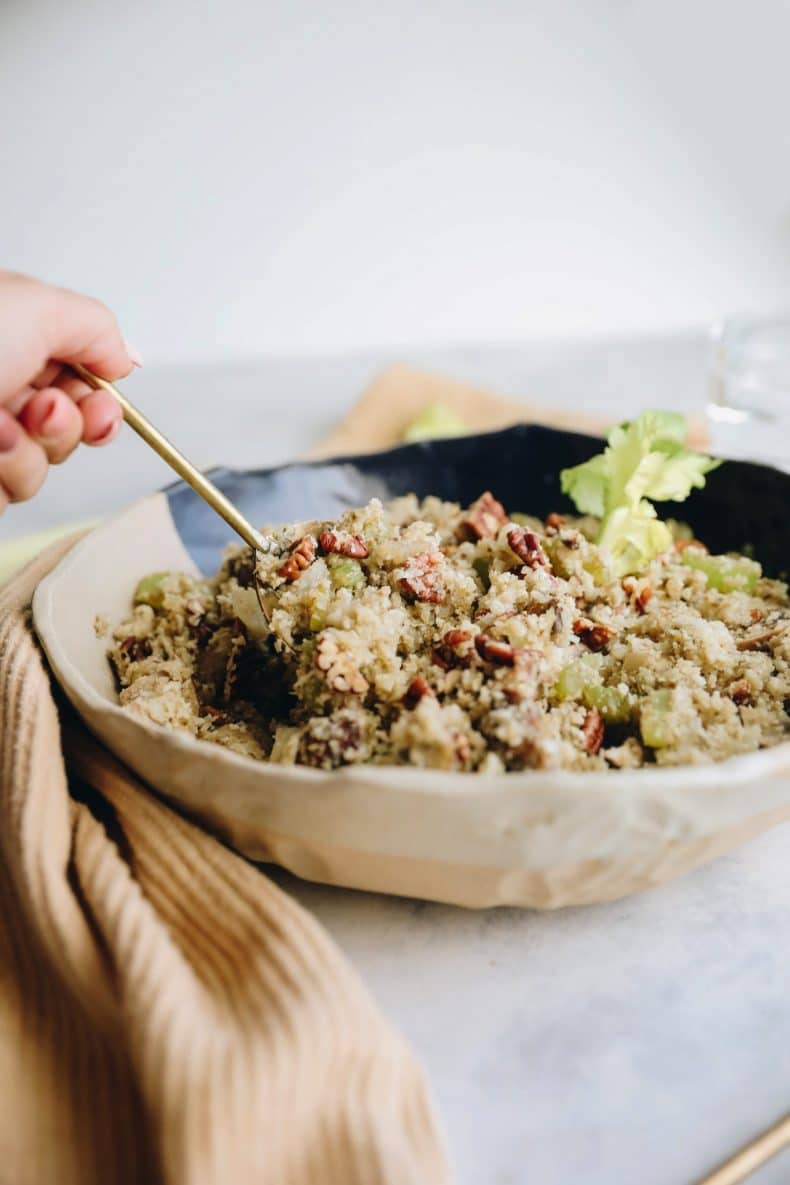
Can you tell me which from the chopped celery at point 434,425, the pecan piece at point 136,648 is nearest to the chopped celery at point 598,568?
the pecan piece at point 136,648

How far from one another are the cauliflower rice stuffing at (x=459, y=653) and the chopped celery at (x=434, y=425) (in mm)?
789

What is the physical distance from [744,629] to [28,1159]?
92 cm

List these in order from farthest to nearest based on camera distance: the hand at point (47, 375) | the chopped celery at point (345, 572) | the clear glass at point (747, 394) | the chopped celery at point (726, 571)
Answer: the clear glass at point (747, 394)
the chopped celery at point (726, 571)
the chopped celery at point (345, 572)
the hand at point (47, 375)

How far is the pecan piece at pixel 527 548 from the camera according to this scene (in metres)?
1.23

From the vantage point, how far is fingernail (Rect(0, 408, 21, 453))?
1104 millimetres

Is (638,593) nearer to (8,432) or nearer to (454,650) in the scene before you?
(454,650)

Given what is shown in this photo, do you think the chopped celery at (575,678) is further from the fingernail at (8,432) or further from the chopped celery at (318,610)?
the fingernail at (8,432)

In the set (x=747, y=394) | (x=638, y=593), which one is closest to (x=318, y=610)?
(x=638, y=593)

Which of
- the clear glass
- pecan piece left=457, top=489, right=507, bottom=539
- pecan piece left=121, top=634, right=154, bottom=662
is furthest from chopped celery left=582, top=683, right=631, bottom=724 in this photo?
the clear glass

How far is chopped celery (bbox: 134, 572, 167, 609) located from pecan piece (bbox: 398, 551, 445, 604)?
36 cm

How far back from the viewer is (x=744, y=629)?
50.3 inches

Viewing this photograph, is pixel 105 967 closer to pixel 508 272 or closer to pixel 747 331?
pixel 747 331

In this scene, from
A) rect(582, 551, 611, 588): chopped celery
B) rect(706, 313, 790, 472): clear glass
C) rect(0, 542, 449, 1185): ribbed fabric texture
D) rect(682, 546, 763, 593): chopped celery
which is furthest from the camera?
rect(706, 313, 790, 472): clear glass

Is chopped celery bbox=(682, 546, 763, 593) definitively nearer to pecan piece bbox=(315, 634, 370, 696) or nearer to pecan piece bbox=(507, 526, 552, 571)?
pecan piece bbox=(507, 526, 552, 571)
